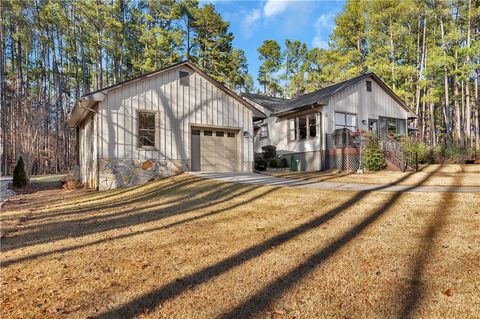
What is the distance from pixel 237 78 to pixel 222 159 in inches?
1042

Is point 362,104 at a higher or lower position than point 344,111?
higher

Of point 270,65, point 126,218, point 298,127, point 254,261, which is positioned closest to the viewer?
point 254,261

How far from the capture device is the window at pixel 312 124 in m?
19.4

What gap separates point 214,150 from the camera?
50.6 ft

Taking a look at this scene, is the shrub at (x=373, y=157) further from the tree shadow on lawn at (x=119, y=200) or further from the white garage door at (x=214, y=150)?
the tree shadow on lawn at (x=119, y=200)

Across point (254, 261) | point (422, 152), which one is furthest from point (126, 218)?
point (422, 152)

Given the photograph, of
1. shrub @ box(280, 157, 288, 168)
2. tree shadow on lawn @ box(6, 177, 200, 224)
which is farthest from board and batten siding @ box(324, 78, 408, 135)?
tree shadow on lawn @ box(6, 177, 200, 224)

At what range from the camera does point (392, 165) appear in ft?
50.2

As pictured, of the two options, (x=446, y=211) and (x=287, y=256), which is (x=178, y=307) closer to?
(x=287, y=256)

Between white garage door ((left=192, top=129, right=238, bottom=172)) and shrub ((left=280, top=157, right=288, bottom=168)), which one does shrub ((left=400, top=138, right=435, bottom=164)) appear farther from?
white garage door ((left=192, top=129, right=238, bottom=172))

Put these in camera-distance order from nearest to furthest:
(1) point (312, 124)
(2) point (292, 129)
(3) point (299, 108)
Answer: (1) point (312, 124), (3) point (299, 108), (2) point (292, 129)

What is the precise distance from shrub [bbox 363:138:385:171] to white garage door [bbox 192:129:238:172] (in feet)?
21.4

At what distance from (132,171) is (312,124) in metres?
11.5

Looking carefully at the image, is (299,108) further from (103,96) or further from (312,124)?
(103,96)
